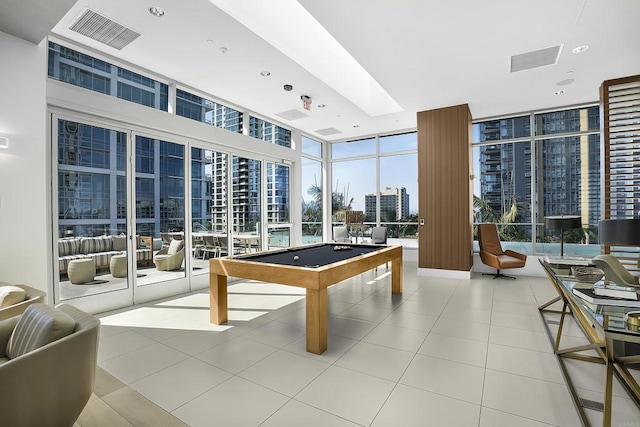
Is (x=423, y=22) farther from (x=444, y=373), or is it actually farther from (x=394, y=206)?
(x=394, y=206)

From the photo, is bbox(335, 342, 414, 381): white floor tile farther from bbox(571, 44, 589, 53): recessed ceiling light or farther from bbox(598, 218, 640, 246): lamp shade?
bbox(571, 44, 589, 53): recessed ceiling light

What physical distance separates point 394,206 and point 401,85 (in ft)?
13.1

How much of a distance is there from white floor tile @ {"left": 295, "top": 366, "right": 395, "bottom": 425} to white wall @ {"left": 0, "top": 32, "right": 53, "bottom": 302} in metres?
3.21

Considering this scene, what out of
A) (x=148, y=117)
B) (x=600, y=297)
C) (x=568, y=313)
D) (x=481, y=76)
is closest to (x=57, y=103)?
(x=148, y=117)

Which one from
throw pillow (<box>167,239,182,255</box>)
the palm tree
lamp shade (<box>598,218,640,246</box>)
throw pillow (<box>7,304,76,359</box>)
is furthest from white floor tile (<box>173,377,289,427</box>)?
the palm tree

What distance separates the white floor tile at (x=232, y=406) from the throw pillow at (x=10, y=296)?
176 cm

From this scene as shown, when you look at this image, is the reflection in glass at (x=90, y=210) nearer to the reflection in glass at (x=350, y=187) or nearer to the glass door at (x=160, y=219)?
the glass door at (x=160, y=219)

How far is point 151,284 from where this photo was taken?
16.0 ft

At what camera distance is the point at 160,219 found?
509 cm

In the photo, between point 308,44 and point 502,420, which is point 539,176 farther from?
point 502,420

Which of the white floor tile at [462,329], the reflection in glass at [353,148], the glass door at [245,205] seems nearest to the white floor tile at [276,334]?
the white floor tile at [462,329]

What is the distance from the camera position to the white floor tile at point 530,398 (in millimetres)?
2041

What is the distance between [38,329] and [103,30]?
11.7ft

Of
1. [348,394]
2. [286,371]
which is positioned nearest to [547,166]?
[348,394]
